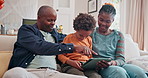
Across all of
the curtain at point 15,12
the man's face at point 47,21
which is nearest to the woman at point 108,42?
the man's face at point 47,21

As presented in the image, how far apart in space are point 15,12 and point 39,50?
4361mm

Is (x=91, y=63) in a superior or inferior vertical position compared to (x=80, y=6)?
inferior

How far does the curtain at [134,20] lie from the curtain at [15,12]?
9.14ft

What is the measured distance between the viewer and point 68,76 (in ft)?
4.00

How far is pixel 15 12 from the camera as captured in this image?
5.34 metres

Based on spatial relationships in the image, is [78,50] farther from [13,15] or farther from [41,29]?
[13,15]

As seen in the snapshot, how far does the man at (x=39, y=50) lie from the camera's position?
1271 millimetres

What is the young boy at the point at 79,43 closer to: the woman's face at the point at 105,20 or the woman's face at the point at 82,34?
the woman's face at the point at 82,34

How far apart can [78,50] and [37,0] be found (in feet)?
15.6

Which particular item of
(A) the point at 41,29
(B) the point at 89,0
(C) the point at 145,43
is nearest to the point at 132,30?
(C) the point at 145,43

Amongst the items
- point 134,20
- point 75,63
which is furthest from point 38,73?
point 134,20

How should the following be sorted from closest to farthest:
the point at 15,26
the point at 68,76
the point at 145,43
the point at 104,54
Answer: the point at 68,76 < the point at 104,54 < the point at 145,43 < the point at 15,26

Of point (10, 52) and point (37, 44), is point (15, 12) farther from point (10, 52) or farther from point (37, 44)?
point (37, 44)

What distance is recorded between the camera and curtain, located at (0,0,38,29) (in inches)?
206
